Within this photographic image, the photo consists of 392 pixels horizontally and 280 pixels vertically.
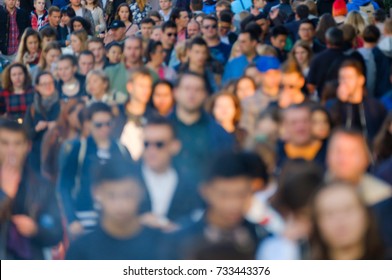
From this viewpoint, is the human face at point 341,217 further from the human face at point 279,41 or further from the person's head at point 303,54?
the human face at point 279,41

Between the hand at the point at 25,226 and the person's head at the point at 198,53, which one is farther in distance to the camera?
the person's head at the point at 198,53

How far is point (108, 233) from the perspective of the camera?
242 inches

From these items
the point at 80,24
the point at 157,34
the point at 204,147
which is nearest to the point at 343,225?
the point at 204,147

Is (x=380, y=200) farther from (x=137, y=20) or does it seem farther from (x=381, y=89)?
(x=137, y=20)

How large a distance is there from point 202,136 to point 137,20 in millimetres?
10179

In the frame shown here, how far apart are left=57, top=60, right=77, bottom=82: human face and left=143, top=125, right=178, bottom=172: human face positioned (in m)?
4.64

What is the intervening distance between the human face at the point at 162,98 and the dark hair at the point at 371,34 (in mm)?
3350

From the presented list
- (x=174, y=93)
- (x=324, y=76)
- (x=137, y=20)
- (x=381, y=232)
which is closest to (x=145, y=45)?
(x=324, y=76)

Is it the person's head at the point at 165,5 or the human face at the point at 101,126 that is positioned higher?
the human face at the point at 101,126

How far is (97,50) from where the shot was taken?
1340 centimetres

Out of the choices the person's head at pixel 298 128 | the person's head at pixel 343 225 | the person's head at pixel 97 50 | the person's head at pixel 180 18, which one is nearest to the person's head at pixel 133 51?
the person's head at pixel 97 50

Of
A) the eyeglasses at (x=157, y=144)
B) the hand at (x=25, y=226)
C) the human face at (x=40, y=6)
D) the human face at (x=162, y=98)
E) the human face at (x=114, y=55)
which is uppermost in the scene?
the eyeglasses at (x=157, y=144)

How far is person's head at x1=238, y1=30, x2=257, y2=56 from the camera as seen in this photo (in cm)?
1288

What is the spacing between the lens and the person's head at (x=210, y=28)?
44.9 ft
